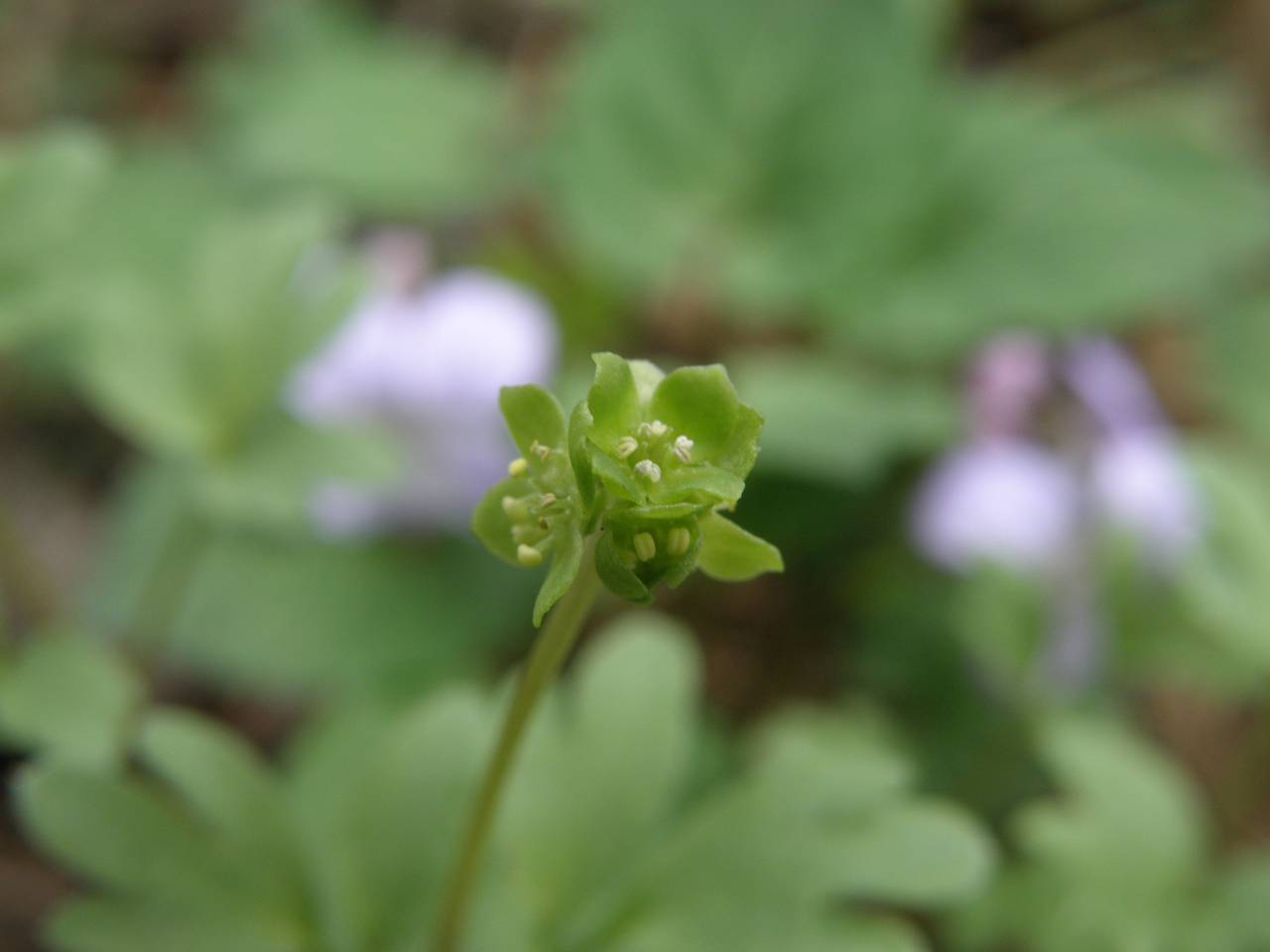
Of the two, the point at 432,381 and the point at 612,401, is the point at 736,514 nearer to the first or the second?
the point at 432,381

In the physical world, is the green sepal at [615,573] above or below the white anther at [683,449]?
below

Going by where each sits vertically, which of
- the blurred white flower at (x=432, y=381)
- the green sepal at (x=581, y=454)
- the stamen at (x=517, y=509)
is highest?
the blurred white flower at (x=432, y=381)

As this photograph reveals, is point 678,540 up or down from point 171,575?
down

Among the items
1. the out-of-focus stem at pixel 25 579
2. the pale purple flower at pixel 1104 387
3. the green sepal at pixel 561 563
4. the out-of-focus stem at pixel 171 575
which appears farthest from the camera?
the pale purple flower at pixel 1104 387

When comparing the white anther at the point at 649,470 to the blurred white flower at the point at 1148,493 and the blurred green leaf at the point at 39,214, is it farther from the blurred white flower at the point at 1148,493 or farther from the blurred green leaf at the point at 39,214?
the blurred white flower at the point at 1148,493

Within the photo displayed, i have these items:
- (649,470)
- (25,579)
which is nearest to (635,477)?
(649,470)

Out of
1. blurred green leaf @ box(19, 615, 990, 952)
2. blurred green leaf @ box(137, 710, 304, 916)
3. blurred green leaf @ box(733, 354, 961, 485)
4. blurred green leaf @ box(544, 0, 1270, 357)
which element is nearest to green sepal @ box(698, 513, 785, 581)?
blurred green leaf @ box(19, 615, 990, 952)

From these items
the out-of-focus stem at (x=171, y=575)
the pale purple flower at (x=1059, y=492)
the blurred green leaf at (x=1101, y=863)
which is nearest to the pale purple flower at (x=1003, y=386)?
the pale purple flower at (x=1059, y=492)
